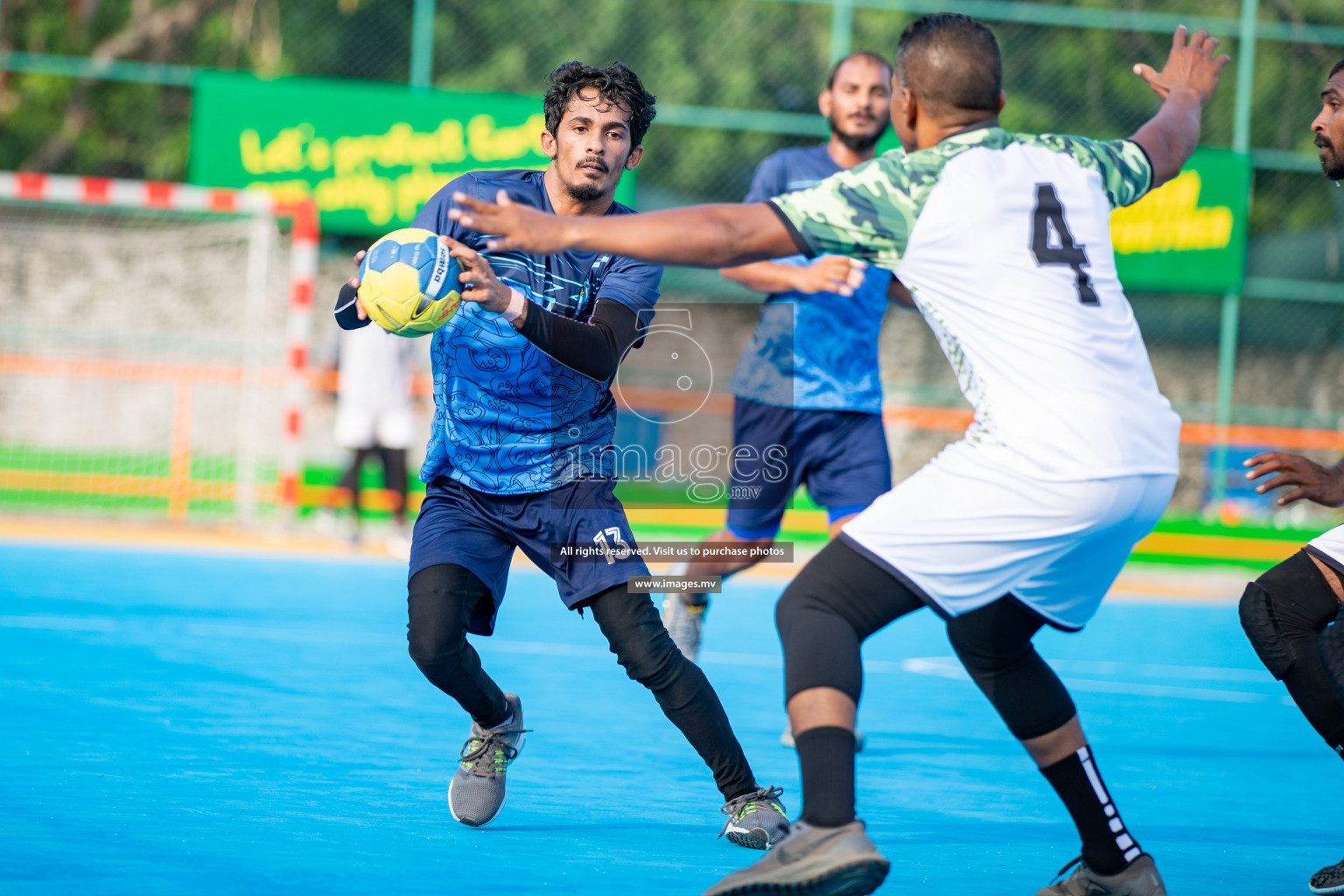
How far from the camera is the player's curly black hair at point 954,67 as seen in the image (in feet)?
10.4

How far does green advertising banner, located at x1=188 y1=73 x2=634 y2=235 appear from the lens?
1476 centimetres

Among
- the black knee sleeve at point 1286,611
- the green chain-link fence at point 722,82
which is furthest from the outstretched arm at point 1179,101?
the green chain-link fence at point 722,82

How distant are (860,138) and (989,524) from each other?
127 inches

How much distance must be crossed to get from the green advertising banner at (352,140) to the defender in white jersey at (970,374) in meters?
12.0

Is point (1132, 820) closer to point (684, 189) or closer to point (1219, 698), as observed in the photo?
point (1219, 698)

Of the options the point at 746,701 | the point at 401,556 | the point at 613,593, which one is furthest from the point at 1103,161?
the point at 401,556

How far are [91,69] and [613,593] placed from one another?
42.9 ft

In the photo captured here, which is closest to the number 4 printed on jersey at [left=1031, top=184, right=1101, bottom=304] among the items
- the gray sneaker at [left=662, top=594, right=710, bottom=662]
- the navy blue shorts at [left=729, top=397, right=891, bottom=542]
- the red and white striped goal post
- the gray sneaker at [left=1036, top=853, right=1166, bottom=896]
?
the gray sneaker at [left=1036, top=853, right=1166, bottom=896]

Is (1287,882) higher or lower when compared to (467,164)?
lower

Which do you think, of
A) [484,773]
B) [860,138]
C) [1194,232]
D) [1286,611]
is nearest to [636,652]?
[484,773]

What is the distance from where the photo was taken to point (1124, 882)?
11.2 ft

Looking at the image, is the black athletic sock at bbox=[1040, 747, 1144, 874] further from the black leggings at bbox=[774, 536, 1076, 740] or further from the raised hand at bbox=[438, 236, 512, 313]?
the raised hand at bbox=[438, 236, 512, 313]

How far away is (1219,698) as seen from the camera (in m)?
7.07

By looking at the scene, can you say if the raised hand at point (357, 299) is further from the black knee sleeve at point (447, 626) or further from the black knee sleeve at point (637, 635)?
the black knee sleeve at point (637, 635)
